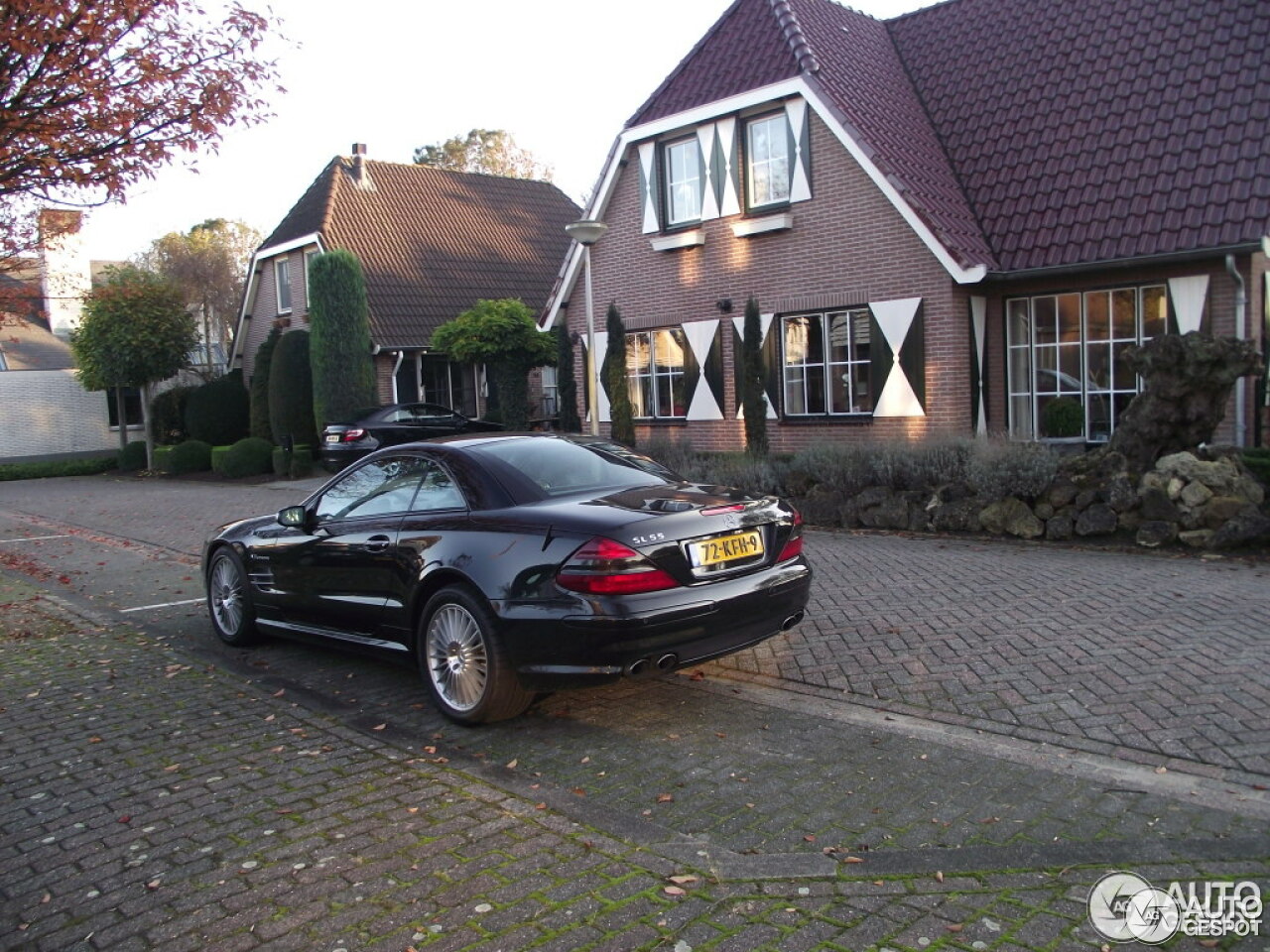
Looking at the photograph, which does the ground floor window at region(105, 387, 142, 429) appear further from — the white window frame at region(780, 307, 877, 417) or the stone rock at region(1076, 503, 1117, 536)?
the stone rock at region(1076, 503, 1117, 536)

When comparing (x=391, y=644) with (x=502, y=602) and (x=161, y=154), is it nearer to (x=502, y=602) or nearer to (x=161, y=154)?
(x=502, y=602)

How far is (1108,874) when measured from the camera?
11.7ft

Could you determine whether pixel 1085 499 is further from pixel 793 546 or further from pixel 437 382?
pixel 437 382

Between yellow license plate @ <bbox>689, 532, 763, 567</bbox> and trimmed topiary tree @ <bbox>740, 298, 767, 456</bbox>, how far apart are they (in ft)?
34.0

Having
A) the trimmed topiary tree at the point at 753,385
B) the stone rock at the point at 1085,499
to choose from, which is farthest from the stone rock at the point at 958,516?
the trimmed topiary tree at the point at 753,385

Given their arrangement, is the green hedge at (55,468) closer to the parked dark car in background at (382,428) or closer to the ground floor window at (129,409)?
the ground floor window at (129,409)

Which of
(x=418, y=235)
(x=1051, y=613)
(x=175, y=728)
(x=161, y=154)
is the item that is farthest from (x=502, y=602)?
(x=418, y=235)

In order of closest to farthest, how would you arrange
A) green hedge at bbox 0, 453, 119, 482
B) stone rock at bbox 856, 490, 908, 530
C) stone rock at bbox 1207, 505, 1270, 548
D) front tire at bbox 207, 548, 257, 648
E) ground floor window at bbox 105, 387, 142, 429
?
front tire at bbox 207, 548, 257, 648 < stone rock at bbox 1207, 505, 1270, 548 < stone rock at bbox 856, 490, 908, 530 < green hedge at bbox 0, 453, 119, 482 < ground floor window at bbox 105, 387, 142, 429

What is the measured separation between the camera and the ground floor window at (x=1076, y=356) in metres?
13.6

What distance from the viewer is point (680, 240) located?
17297 mm

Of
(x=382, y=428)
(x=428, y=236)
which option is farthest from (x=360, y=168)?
(x=382, y=428)

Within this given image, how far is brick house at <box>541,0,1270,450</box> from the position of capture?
43.3 feet

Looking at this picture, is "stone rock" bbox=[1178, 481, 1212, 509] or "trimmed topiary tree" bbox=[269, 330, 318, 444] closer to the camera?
"stone rock" bbox=[1178, 481, 1212, 509]

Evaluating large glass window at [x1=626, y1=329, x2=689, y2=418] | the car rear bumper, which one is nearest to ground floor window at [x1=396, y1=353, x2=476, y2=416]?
large glass window at [x1=626, y1=329, x2=689, y2=418]
